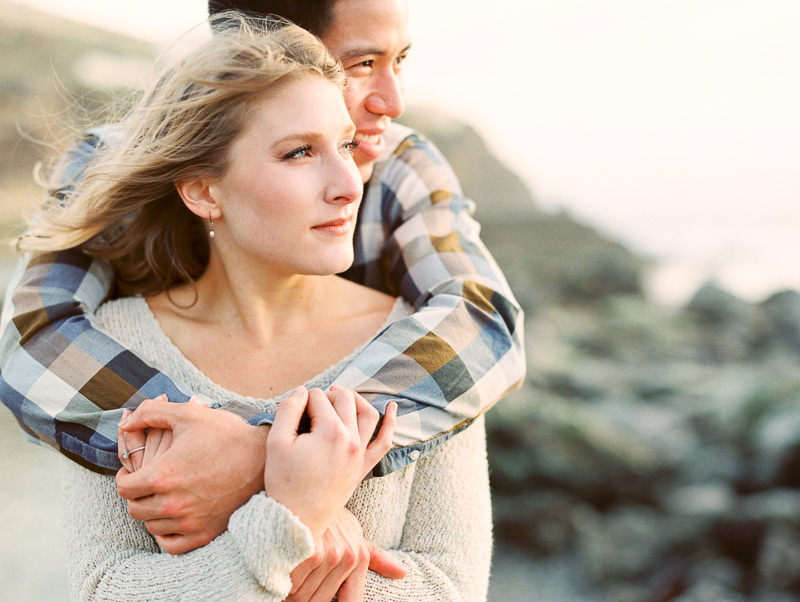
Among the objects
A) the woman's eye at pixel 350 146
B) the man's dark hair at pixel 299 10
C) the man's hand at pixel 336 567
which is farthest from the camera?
the man's dark hair at pixel 299 10

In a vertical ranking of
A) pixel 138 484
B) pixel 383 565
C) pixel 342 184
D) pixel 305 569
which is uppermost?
pixel 342 184

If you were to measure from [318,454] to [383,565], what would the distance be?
0.39 m

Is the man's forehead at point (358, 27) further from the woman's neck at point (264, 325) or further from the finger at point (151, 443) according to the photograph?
the finger at point (151, 443)

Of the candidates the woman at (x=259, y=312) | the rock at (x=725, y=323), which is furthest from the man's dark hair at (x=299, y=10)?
the rock at (x=725, y=323)

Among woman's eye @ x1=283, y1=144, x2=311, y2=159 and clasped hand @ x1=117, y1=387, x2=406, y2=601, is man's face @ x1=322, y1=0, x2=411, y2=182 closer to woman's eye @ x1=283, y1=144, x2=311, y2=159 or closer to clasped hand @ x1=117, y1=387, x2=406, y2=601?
woman's eye @ x1=283, y1=144, x2=311, y2=159

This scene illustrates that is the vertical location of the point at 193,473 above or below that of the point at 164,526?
above

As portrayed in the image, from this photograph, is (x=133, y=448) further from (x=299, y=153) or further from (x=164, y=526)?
(x=299, y=153)

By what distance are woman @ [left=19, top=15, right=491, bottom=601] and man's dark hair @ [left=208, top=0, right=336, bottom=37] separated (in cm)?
12

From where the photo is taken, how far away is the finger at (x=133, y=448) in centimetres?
146

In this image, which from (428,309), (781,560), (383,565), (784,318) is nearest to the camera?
(383,565)

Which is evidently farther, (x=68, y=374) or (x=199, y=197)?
(x=199, y=197)

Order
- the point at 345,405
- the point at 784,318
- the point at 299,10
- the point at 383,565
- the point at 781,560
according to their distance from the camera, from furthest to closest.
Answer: the point at 784,318
the point at 781,560
the point at 299,10
the point at 383,565
the point at 345,405

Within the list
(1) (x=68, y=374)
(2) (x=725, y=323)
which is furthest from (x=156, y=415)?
(2) (x=725, y=323)

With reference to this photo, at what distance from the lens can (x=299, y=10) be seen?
1.88 meters
